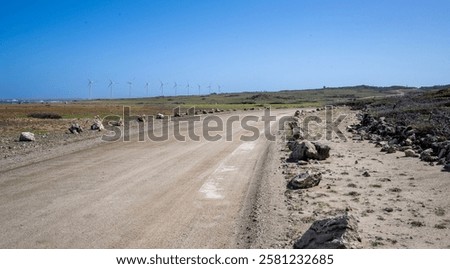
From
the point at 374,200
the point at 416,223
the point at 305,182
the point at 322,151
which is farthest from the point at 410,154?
the point at 416,223

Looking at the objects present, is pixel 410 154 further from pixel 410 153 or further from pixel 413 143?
pixel 413 143

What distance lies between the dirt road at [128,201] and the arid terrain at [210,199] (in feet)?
0.09

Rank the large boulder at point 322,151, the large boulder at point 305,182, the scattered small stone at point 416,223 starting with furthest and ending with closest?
the large boulder at point 322,151
the large boulder at point 305,182
the scattered small stone at point 416,223

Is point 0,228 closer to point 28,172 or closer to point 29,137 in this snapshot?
point 28,172

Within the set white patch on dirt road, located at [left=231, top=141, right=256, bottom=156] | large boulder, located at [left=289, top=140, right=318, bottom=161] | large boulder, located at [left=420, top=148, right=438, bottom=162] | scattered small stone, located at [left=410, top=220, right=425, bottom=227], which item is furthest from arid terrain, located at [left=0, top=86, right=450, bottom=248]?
white patch on dirt road, located at [left=231, top=141, right=256, bottom=156]

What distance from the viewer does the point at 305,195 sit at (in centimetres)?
1082

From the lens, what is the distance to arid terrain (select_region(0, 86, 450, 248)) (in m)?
7.70

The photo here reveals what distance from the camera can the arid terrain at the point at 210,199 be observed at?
7.70 metres

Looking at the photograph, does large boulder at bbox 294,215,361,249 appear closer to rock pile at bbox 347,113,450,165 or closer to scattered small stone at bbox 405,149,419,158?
rock pile at bbox 347,113,450,165

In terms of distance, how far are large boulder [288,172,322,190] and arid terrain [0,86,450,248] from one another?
16 cm

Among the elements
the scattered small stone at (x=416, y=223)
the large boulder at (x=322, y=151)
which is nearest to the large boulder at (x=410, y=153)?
the large boulder at (x=322, y=151)

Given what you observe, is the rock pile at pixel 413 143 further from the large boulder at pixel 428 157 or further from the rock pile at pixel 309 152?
the rock pile at pixel 309 152
